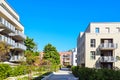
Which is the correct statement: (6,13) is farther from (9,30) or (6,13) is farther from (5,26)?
(5,26)

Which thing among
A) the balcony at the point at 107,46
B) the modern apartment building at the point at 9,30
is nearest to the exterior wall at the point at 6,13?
the modern apartment building at the point at 9,30

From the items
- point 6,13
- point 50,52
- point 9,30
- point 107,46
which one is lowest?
point 107,46

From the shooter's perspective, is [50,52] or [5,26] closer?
[5,26]

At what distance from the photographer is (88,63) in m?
57.4

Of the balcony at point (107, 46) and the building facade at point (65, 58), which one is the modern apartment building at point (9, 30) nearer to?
the balcony at point (107, 46)

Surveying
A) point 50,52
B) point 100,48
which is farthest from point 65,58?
point 100,48

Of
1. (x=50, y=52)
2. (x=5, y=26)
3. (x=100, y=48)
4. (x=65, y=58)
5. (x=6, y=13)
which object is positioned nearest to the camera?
(x=5, y=26)

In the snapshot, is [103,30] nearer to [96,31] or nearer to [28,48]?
[96,31]

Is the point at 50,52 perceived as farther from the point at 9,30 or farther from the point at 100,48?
the point at 9,30

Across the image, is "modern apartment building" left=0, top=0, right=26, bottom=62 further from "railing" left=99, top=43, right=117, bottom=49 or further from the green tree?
the green tree

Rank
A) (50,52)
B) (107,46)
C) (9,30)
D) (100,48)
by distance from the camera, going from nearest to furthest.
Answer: (9,30), (107,46), (100,48), (50,52)

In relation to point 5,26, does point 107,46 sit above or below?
below

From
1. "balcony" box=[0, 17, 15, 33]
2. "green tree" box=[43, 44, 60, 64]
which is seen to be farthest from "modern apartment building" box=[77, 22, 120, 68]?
"green tree" box=[43, 44, 60, 64]

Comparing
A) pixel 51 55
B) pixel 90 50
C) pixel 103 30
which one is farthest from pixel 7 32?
pixel 51 55
